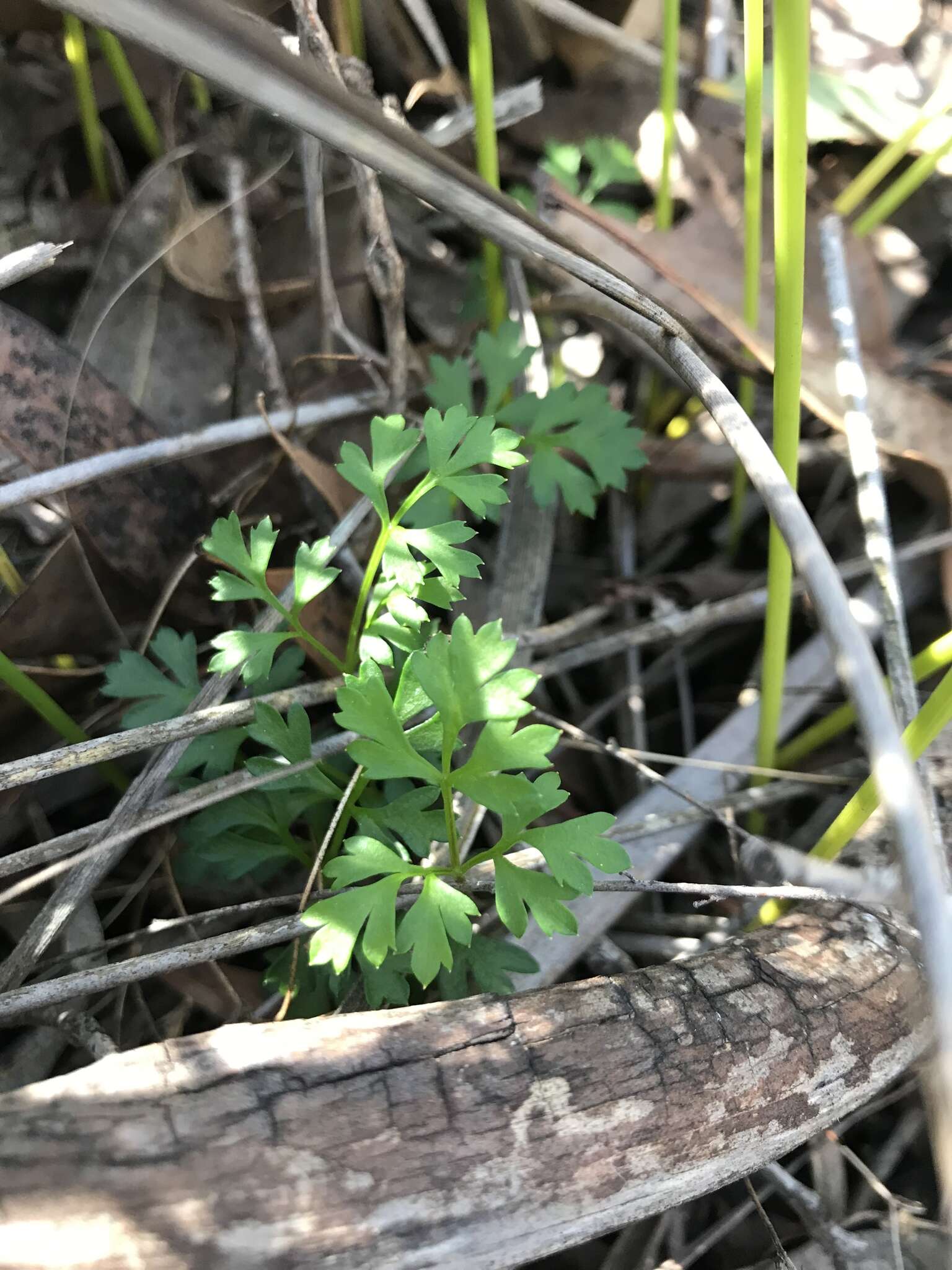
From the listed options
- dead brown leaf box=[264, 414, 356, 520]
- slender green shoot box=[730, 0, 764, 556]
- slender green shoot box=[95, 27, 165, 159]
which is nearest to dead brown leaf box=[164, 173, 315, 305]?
slender green shoot box=[95, 27, 165, 159]

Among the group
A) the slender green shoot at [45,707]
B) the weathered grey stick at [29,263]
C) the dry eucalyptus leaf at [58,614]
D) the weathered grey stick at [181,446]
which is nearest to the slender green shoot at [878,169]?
the weathered grey stick at [181,446]

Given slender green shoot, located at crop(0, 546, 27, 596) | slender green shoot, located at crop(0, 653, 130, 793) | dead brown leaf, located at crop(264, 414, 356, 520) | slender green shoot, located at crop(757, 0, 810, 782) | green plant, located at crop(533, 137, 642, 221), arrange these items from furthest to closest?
green plant, located at crop(533, 137, 642, 221), dead brown leaf, located at crop(264, 414, 356, 520), slender green shoot, located at crop(0, 546, 27, 596), slender green shoot, located at crop(0, 653, 130, 793), slender green shoot, located at crop(757, 0, 810, 782)

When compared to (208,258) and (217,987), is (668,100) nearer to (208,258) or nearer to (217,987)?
(208,258)

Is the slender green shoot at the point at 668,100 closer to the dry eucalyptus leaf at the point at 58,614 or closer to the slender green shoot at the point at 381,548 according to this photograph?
the slender green shoot at the point at 381,548

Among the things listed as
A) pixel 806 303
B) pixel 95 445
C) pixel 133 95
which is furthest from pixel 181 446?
pixel 806 303

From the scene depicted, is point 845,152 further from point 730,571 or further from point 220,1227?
point 220,1227

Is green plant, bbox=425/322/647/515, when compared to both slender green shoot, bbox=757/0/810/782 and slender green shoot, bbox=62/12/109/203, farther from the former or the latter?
slender green shoot, bbox=62/12/109/203
